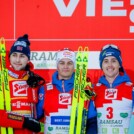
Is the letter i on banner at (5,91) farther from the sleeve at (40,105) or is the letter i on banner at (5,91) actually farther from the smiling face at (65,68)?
the smiling face at (65,68)

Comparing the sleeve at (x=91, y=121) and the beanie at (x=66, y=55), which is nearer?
the sleeve at (x=91, y=121)

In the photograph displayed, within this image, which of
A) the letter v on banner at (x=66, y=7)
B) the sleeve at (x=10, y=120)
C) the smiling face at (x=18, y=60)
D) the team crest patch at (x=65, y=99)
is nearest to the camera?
the sleeve at (x=10, y=120)

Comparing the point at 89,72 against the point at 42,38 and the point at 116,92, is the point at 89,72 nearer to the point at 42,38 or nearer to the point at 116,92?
the point at 42,38

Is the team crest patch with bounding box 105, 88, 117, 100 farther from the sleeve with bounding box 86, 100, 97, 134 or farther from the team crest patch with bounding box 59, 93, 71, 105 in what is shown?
the team crest patch with bounding box 59, 93, 71, 105

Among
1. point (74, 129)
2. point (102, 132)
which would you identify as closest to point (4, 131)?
point (74, 129)

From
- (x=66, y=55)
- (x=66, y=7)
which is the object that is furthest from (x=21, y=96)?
(x=66, y=7)

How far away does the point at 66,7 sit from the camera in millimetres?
4367

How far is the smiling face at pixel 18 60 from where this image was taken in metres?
3.54

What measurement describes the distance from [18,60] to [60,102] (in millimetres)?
535

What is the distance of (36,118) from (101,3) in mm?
1557

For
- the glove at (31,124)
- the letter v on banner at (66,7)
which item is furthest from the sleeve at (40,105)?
the letter v on banner at (66,7)

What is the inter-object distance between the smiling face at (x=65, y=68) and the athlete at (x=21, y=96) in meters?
0.21

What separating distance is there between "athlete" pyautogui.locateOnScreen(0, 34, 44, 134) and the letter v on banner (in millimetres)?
948

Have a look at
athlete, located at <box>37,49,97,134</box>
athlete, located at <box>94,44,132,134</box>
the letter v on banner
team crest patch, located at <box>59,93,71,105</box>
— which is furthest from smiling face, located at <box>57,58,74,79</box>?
the letter v on banner
